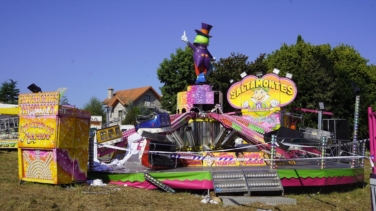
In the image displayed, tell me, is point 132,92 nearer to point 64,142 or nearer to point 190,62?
point 190,62

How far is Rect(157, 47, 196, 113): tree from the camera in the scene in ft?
121

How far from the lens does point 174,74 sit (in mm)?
37156

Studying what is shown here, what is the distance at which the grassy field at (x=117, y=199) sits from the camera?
7.57 meters

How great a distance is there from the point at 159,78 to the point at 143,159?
89.7 ft

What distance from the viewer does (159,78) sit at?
3772cm

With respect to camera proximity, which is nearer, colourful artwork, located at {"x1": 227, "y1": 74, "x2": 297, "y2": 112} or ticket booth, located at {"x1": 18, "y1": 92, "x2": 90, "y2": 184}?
ticket booth, located at {"x1": 18, "y1": 92, "x2": 90, "y2": 184}

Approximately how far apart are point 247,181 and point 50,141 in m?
4.70

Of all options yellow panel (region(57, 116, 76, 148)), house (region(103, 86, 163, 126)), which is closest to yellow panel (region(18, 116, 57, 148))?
yellow panel (region(57, 116, 76, 148))

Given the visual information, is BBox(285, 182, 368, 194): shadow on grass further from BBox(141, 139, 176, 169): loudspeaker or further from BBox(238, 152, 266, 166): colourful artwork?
BBox(141, 139, 176, 169): loudspeaker

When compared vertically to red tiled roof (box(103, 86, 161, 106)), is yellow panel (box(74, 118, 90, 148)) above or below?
below

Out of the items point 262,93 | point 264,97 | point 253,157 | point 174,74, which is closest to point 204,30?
point 262,93

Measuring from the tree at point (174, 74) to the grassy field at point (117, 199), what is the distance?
2676 cm

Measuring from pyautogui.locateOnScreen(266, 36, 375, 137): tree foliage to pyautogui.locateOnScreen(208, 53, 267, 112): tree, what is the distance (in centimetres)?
323

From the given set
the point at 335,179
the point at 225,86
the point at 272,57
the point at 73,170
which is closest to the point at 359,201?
the point at 335,179
